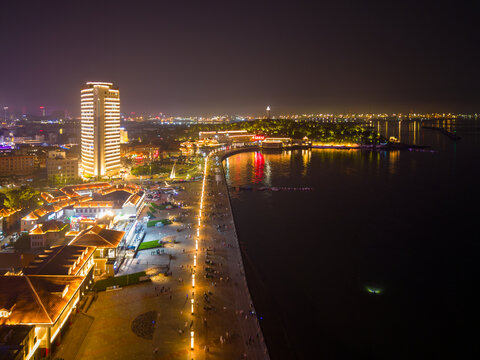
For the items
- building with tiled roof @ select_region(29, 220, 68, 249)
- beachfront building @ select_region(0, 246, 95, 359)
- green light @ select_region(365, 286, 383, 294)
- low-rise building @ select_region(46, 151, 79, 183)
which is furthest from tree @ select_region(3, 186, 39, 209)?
green light @ select_region(365, 286, 383, 294)

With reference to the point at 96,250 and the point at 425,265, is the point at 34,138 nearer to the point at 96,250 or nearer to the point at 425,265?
the point at 96,250

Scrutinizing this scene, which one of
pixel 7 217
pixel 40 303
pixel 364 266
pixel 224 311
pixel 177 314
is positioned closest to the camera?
pixel 40 303

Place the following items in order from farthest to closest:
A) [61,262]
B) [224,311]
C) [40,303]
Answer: [61,262] → [224,311] → [40,303]

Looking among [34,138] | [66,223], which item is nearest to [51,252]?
[66,223]

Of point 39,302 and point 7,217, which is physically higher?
point 7,217

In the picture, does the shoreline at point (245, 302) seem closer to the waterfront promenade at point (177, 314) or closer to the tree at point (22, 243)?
the waterfront promenade at point (177, 314)

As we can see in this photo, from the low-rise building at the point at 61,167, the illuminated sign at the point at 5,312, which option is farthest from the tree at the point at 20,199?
the illuminated sign at the point at 5,312

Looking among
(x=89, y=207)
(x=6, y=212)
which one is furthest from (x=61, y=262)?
(x=6, y=212)

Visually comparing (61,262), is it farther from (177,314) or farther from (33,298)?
(177,314)
